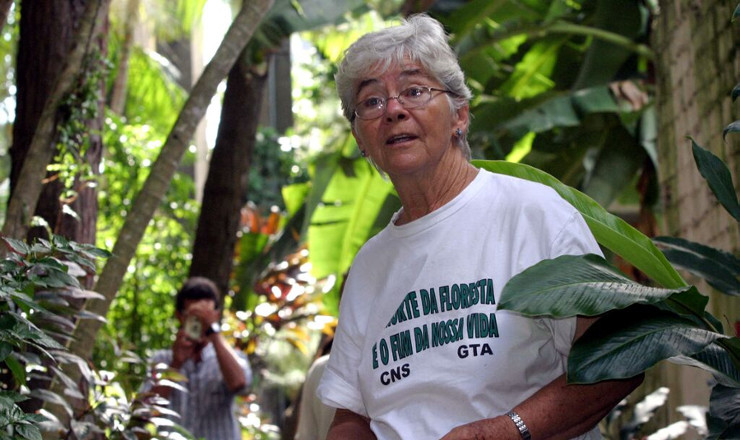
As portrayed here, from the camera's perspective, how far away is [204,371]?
6.25 meters

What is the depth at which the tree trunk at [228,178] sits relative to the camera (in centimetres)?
837

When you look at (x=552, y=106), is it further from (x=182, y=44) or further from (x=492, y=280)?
(x=182, y=44)

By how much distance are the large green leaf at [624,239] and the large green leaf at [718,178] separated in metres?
0.21

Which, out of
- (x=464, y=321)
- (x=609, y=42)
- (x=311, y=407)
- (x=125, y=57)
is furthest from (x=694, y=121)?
(x=125, y=57)

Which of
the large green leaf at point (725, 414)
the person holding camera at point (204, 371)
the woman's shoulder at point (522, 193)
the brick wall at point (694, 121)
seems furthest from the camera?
the person holding camera at point (204, 371)

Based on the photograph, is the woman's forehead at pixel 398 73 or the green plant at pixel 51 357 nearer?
the green plant at pixel 51 357

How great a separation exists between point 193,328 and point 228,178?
2.43 m

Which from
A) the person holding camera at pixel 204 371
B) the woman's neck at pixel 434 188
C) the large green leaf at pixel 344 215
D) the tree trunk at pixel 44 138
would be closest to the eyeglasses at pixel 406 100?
the woman's neck at pixel 434 188

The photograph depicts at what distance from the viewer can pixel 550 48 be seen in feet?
29.6

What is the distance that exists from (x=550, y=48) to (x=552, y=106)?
1.89 meters

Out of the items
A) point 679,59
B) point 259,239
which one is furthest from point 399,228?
point 259,239

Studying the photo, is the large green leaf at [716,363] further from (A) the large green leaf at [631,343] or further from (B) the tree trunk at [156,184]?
(B) the tree trunk at [156,184]

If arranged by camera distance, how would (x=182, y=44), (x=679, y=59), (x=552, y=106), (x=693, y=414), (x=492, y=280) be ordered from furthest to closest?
1. (x=182, y=44)
2. (x=552, y=106)
3. (x=679, y=59)
4. (x=693, y=414)
5. (x=492, y=280)

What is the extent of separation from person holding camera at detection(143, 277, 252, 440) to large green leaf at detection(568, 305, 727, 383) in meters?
3.74
